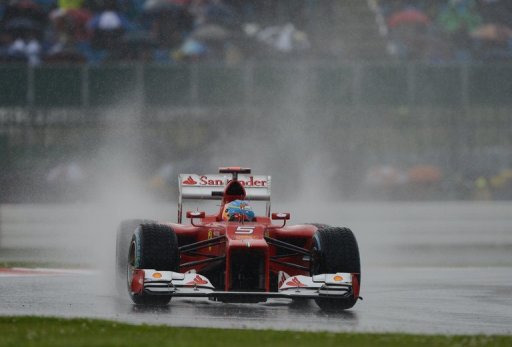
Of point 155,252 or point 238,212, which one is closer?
point 155,252

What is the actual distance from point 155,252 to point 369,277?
6.08 metres

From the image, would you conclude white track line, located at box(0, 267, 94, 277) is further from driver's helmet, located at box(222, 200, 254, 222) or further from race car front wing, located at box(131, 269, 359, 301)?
race car front wing, located at box(131, 269, 359, 301)

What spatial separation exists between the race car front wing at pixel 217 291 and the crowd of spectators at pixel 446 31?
30363mm

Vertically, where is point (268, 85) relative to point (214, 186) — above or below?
above

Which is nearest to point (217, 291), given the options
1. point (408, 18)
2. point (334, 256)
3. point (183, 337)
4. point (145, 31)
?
point (334, 256)

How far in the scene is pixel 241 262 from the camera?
1352cm

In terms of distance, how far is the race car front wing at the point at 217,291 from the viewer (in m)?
13.1

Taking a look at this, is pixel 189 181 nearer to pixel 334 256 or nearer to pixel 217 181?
pixel 217 181

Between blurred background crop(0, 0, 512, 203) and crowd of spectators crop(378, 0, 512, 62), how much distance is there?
0.79m

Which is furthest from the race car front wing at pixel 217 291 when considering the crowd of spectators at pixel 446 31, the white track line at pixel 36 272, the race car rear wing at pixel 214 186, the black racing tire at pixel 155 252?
the crowd of spectators at pixel 446 31

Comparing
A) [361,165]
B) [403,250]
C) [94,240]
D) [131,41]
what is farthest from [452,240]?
[131,41]

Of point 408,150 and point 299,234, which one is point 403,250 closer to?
point 299,234

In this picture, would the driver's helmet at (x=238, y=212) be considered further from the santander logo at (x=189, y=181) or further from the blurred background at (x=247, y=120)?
the blurred background at (x=247, y=120)

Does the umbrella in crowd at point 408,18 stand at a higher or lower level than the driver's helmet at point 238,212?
higher
